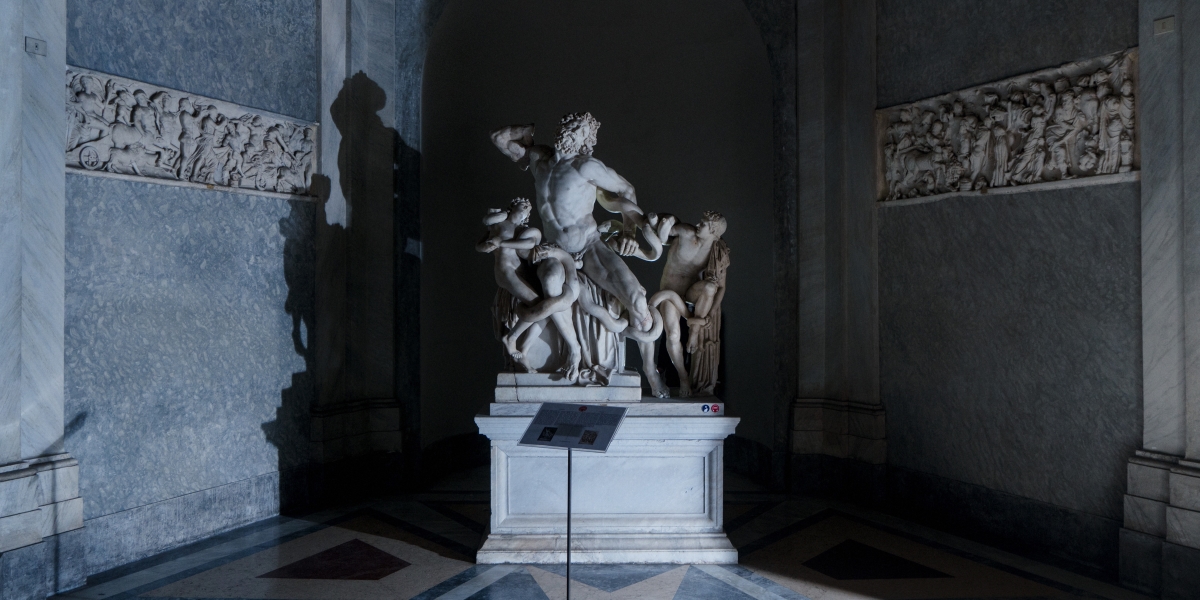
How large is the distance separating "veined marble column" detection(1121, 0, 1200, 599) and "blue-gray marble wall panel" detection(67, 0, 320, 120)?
17.4ft

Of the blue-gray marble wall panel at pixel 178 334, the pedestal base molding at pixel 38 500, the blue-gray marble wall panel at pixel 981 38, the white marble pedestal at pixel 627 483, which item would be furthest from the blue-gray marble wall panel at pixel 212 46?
the blue-gray marble wall panel at pixel 981 38

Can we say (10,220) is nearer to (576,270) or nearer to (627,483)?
(576,270)

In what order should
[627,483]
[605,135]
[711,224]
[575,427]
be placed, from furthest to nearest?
[605,135] < [711,224] < [627,483] < [575,427]

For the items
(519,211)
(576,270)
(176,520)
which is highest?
(519,211)

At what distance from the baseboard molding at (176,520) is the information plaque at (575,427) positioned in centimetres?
270

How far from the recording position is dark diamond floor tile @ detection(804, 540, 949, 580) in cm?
424

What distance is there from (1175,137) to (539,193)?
11.4 feet

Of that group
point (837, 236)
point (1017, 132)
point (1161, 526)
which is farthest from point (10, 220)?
point (1161, 526)

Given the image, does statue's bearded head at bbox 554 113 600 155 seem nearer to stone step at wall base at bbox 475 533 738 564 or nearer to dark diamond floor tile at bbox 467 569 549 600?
stone step at wall base at bbox 475 533 738 564

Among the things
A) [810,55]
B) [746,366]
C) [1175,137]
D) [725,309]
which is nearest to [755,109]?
[810,55]

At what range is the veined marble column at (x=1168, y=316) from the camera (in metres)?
3.95

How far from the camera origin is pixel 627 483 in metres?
4.50

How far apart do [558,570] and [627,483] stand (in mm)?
615

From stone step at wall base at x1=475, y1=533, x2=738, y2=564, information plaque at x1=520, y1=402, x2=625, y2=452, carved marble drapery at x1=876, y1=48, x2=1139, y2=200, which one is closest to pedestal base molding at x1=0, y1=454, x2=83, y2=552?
stone step at wall base at x1=475, y1=533, x2=738, y2=564
